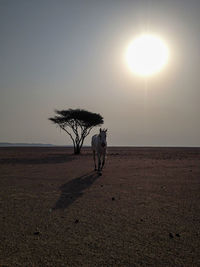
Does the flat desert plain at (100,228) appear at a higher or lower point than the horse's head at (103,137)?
lower

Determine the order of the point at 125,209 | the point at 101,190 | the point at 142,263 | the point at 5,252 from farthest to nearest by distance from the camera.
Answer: the point at 101,190 → the point at 125,209 → the point at 5,252 → the point at 142,263

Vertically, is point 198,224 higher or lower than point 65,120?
lower

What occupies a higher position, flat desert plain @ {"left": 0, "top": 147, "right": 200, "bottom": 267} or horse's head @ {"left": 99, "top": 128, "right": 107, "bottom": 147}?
horse's head @ {"left": 99, "top": 128, "right": 107, "bottom": 147}

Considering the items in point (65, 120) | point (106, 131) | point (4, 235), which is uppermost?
point (65, 120)

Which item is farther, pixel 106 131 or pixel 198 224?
pixel 106 131

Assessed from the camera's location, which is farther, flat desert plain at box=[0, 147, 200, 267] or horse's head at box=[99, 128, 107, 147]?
horse's head at box=[99, 128, 107, 147]

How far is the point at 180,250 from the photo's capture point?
11.7 ft

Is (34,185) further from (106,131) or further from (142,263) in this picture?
(142,263)

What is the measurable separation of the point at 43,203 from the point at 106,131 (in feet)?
25.9

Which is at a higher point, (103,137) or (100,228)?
(103,137)

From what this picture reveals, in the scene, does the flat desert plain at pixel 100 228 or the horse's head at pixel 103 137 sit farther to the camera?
the horse's head at pixel 103 137

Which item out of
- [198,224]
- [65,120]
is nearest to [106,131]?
[198,224]

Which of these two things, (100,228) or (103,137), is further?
(103,137)

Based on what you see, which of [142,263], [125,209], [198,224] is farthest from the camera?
[125,209]
